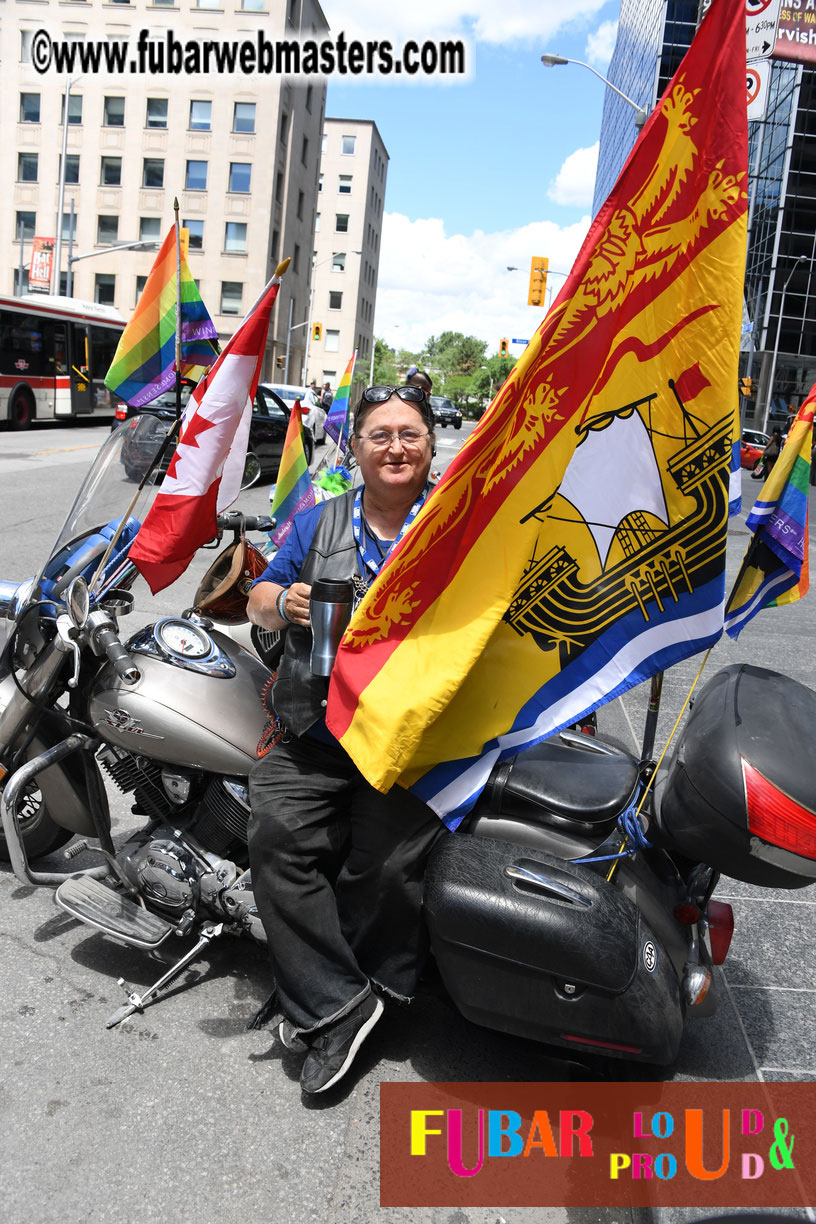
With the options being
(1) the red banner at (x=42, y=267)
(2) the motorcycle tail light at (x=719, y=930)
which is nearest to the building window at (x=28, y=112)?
(1) the red banner at (x=42, y=267)

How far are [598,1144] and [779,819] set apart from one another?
38.1 inches

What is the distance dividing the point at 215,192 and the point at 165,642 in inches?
2130

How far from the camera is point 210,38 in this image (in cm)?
5116

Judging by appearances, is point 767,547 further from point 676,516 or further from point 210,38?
point 210,38

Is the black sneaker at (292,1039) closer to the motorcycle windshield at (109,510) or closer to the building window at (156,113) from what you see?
the motorcycle windshield at (109,510)

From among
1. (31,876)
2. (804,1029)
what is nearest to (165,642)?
(31,876)

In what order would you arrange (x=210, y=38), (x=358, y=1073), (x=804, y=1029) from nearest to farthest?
(x=358, y=1073), (x=804, y=1029), (x=210, y=38)

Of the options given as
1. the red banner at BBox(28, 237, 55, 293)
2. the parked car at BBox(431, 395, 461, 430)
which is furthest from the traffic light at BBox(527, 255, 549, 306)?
the parked car at BBox(431, 395, 461, 430)

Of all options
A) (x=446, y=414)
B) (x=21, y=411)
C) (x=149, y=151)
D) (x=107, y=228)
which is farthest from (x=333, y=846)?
(x=107, y=228)

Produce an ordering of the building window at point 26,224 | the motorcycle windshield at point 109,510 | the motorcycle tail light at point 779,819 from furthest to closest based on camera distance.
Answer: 1. the building window at point 26,224
2. the motorcycle windshield at point 109,510
3. the motorcycle tail light at point 779,819

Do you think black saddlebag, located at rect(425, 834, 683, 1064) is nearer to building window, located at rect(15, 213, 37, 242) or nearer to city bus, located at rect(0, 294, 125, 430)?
city bus, located at rect(0, 294, 125, 430)

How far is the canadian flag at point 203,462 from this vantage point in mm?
3068

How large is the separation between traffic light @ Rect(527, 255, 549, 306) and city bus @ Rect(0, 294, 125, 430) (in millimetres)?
11606

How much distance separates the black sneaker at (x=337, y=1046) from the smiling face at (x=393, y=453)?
4.56 ft
